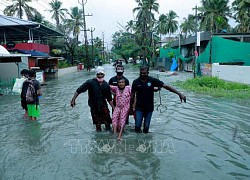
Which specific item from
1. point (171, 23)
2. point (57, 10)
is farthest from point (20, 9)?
point (171, 23)

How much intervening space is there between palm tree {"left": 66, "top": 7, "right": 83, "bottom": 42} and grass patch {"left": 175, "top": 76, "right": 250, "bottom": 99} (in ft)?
A: 140

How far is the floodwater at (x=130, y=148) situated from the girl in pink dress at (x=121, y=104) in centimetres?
40

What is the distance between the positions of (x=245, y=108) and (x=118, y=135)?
557 cm

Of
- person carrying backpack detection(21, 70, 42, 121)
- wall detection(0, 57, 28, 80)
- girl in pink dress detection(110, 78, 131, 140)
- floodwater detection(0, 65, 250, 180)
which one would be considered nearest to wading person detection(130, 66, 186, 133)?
girl in pink dress detection(110, 78, 131, 140)

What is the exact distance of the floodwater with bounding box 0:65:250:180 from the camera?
4.34m

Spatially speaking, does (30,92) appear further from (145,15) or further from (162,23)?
(162,23)

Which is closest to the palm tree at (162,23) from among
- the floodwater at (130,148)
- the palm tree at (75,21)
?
the palm tree at (75,21)

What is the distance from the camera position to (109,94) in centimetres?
620

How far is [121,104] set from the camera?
6.06 meters

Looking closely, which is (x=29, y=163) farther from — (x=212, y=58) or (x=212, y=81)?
(x=212, y=58)

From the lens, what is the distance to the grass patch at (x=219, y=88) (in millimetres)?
12202

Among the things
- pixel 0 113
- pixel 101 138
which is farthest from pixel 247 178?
pixel 0 113

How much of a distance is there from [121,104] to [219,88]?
384 inches

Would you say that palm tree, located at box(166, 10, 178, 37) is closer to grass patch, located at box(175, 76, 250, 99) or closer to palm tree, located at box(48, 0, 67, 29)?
palm tree, located at box(48, 0, 67, 29)
